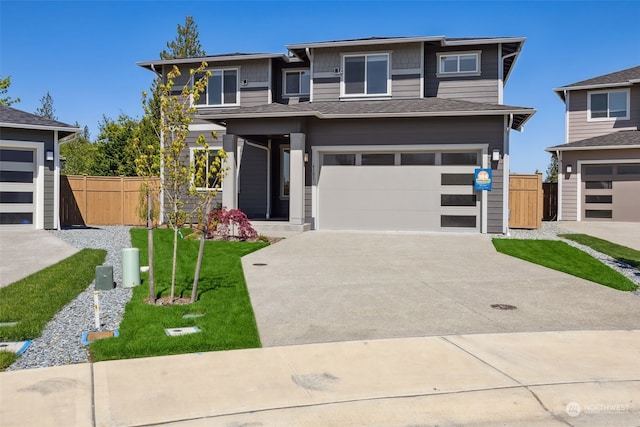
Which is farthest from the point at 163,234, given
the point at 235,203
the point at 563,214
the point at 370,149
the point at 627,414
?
the point at 563,214

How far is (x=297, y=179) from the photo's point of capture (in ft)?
51.9

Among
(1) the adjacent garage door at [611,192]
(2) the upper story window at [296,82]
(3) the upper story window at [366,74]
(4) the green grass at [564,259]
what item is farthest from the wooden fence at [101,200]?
(1) the adjacent garage door at [611,192]

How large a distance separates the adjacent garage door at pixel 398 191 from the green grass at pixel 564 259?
2.35m

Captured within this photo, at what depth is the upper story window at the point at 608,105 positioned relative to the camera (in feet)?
71.9

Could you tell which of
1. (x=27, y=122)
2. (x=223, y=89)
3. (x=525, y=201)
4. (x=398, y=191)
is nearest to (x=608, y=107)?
(x=525, y=201)

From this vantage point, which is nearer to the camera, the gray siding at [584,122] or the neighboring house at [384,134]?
the neighboring house at [384,134]

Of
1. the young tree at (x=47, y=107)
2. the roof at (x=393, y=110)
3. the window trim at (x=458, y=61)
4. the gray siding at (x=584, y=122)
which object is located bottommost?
the roof at (x=393, y=110)

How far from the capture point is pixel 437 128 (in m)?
15.6

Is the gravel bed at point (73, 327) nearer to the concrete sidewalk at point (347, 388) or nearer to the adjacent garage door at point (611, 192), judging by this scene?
the concrete sidewalk at point (347, 388)

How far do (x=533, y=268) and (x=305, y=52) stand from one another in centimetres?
1196

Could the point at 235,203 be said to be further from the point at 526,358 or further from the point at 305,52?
the point at 526,358

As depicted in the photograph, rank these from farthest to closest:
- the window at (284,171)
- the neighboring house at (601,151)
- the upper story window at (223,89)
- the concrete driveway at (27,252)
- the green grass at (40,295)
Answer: the neighboring house at (601,151) → the window at (284,171) → the upper story window at (223,89) → the concrete driveway at (27,252) → the green grass at (40,295)

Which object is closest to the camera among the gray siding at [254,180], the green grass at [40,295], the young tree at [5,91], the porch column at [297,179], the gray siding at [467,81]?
the green grass at [40,295]

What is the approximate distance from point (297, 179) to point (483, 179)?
575 cm
